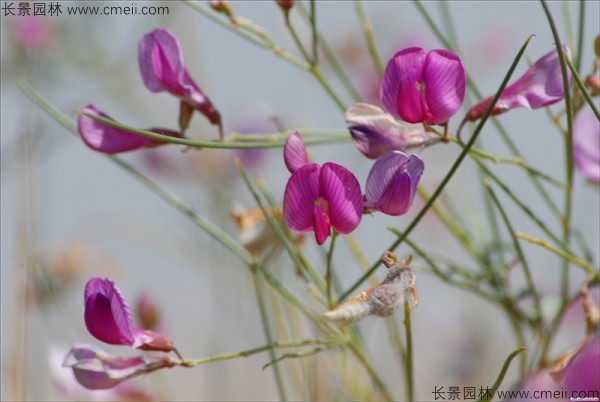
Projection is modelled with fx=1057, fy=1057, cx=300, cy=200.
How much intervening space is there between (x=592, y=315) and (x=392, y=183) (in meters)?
0.17

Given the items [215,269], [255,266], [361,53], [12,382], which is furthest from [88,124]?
[361,53]

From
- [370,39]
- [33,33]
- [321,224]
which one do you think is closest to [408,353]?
[321,224]

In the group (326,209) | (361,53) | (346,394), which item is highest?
(361,53)

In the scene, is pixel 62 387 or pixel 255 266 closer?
pixel 255 266

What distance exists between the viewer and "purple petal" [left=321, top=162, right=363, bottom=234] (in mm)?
599

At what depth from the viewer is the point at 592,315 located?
0.66 metres

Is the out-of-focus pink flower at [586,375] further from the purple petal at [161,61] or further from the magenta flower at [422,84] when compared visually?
the purple petal at [161,61]

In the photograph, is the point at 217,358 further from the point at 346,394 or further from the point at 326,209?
the point at 346,394

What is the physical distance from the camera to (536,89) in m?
0.66

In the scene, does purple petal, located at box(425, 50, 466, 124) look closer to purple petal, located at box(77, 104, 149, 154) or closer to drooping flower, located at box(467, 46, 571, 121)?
drooping flower, located at box(467, 46, 571, 121)

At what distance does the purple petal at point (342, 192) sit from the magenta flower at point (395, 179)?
0.04ft

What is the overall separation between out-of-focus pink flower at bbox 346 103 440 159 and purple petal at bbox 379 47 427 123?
1 centimetres

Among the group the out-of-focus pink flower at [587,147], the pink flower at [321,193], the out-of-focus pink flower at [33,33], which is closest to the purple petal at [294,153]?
Result: the pink flower at [321,193]

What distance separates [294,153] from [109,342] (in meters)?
0.16
